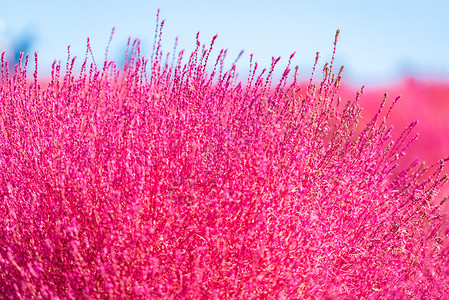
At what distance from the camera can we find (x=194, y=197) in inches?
64.2

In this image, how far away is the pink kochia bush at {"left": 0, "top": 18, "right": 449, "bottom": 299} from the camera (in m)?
1.58

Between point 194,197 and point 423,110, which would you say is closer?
point 194,197

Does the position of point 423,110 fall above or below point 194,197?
above

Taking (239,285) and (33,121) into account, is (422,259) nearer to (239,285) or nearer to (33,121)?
(239,285)

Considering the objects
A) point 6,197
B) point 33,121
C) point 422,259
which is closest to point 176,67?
point 33,121

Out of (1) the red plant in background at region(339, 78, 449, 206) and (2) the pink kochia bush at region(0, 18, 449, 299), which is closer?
(2) the pink kochia bush at region(0, 18, 449, 299)

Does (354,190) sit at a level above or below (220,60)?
below

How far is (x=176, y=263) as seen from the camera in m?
1.53

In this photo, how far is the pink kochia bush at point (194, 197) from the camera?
1582 millimetres

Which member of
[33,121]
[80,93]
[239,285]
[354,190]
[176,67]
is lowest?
[239,285]

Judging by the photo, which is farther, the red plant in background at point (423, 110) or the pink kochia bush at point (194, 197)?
the red plant in background at point (423, 110)

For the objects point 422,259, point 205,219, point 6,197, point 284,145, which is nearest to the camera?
point 205,219

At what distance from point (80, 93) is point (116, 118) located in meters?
0.32

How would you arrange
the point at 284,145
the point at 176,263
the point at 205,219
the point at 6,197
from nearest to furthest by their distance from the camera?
the point at 176,263, the point at 205,219, the point at 6,197, the point at 284,145
